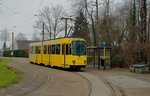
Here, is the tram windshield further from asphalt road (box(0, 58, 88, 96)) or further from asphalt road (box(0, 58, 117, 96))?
asphalt road (box(0, 58, 117, 96))

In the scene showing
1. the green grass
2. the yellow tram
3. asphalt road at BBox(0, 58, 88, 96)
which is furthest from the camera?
the yellow tram

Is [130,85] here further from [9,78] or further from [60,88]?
[9,78]

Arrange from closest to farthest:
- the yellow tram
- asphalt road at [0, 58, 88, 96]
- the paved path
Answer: asphalt road at [0, 58, 88, 96], the paved path, the yellow tram

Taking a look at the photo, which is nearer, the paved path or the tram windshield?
the paved path

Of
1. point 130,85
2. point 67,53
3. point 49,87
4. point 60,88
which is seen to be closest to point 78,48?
point 67,53

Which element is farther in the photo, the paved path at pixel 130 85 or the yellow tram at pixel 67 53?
the yellow tram at pixel 67 53

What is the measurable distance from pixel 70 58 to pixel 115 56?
6.27 m

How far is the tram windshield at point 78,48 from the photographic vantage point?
23922 millimetres

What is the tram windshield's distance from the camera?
23922 millimetres

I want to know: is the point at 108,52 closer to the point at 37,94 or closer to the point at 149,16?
the point at 149,16

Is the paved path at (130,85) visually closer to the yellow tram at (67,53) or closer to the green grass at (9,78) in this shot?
the green grass at (9,78)

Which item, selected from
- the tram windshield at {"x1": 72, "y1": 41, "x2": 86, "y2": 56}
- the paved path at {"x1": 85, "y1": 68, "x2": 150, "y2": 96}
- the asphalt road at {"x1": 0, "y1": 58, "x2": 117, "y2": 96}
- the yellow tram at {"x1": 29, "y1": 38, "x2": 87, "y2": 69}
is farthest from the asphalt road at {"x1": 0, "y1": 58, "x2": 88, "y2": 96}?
the tram windshield at {"x1": 72, "y1": 41, "x2": 86, "y2": 56}

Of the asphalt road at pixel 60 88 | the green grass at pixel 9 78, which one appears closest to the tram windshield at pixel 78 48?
the green grass at pixel 9 78

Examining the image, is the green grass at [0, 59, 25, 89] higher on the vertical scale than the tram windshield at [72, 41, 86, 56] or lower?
lower
